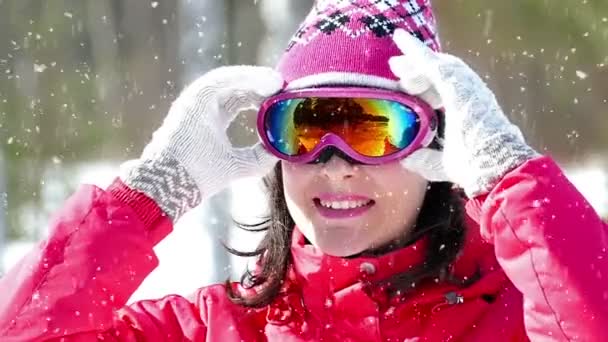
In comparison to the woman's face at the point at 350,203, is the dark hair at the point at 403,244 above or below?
below

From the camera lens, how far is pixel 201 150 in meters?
2.62

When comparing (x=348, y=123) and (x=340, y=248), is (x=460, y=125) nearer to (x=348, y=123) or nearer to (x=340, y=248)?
(x=348, y=123)

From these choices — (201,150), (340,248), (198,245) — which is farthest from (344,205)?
(198,245)

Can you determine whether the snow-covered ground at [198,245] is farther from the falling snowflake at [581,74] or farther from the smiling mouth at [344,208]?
the smiling mouth at [344,208]

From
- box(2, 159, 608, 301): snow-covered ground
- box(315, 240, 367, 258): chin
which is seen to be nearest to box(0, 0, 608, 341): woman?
box(315, 240, 367, 258): chin

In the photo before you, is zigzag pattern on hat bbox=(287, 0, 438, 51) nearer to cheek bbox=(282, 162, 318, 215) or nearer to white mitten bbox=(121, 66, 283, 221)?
white mitten bbox=(121, 66, 283, 221)

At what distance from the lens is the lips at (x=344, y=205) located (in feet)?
8.49

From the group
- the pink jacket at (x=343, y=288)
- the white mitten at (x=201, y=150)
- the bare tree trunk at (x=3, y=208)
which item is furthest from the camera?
the bare tree trunk at (x=3, y=208)

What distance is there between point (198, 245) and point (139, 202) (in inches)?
227

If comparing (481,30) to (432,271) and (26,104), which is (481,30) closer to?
(26,104)

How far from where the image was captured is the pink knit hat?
2594 mm

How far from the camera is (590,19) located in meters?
8.69

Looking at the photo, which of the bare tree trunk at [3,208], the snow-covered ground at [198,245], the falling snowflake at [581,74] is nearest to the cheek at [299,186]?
the snow-covered ground at [198,245]

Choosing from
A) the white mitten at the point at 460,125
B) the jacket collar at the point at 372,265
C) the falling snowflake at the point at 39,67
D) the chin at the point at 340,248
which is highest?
the falling snowflake at the point at 39,67
